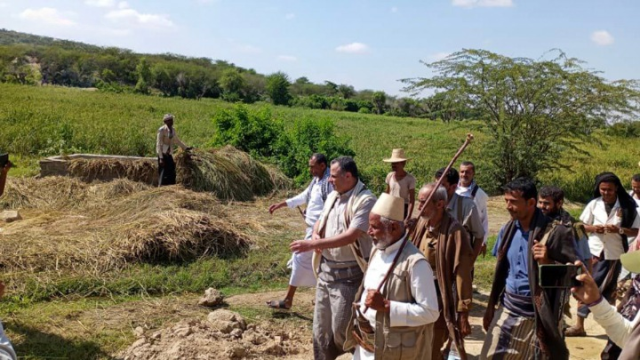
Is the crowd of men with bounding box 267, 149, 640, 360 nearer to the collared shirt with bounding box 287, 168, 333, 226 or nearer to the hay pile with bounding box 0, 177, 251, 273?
the collared shirt with bounding box 287, 168, 333, 226

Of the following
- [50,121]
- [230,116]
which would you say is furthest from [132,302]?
[50,121]

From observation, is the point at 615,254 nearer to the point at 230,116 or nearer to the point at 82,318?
the point at 82,318

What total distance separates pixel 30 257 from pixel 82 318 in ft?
5.61

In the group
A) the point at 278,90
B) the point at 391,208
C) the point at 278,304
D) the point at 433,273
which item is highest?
the point at 278,90

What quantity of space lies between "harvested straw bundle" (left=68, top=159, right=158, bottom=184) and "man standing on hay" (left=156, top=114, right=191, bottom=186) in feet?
2.50

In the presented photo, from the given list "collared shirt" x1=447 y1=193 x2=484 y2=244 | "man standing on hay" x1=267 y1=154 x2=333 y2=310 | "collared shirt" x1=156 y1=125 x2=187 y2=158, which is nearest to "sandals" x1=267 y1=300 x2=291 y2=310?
"man standing on hay" x1=267 y1=154 x2=333 y2=310

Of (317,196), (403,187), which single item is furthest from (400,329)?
(403,187)

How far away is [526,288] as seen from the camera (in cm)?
358

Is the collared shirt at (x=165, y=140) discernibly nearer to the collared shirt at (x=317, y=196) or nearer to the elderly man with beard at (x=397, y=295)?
the collared shirt at (x=317, y=196)

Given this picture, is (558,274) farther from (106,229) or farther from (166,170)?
(166,170)

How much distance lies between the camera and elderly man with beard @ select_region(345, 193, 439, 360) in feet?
9.65

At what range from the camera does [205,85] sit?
77.4 metres

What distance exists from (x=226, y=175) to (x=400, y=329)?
931 cm

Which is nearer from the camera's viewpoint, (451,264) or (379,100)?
(451,264)
